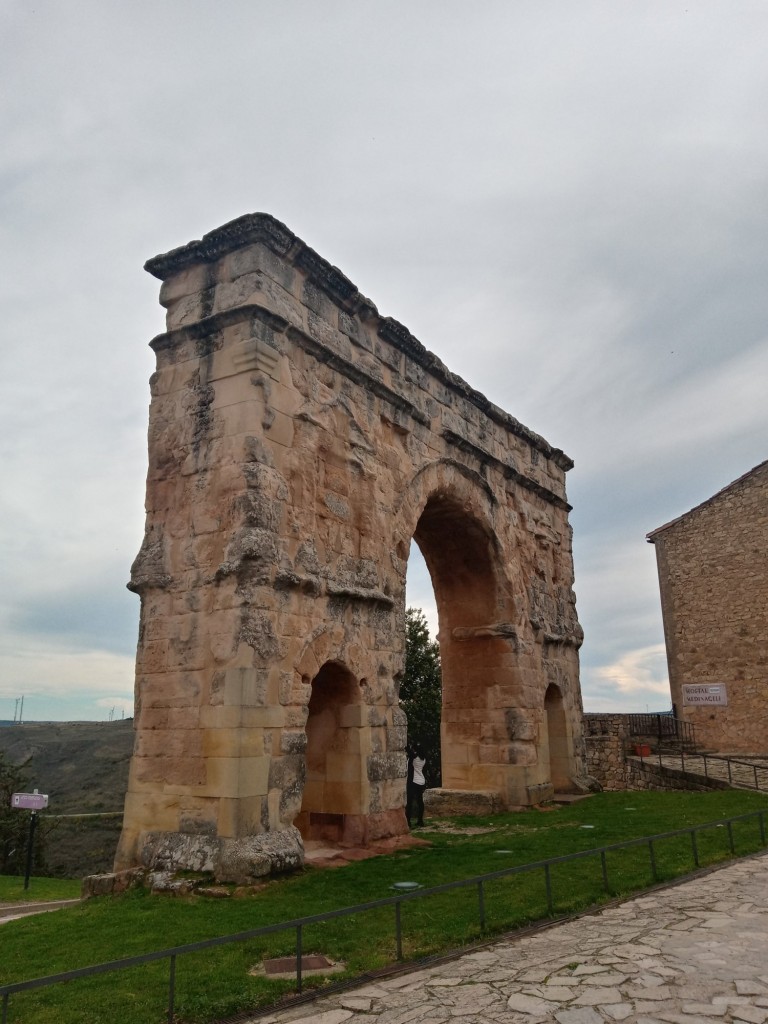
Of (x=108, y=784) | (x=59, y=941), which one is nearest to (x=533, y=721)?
(x=59, y=941)

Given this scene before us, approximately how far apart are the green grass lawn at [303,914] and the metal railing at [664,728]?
12421 millimetres

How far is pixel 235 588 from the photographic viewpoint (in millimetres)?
8109

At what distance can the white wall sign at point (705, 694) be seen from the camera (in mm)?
20906

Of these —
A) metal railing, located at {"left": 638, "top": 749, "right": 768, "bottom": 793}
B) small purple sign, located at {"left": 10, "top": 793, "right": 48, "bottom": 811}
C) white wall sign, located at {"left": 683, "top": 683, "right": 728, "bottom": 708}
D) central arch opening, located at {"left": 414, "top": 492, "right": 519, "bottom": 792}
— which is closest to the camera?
small purple sign, located at {"left": 10, "top": 793, "right": 48, "bottom": 811}

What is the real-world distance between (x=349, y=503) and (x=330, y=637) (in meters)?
1.83

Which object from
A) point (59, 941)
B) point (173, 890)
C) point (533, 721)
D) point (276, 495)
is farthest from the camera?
point (533, 721)

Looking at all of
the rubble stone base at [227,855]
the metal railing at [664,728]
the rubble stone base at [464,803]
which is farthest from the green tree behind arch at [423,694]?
the rubble stone base at [227,855]

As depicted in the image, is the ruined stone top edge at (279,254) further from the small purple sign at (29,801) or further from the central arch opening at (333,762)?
the small purple sign at (29,801)

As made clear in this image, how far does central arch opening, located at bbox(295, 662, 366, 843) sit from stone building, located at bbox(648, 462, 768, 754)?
1481 centimetres

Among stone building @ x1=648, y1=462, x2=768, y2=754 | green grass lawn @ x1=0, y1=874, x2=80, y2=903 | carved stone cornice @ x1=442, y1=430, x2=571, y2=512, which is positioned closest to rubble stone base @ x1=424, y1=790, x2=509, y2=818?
carved stone cornice @ x1=442, y1=430, x2=571, y2=512

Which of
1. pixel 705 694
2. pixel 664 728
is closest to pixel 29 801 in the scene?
pixel 664 728

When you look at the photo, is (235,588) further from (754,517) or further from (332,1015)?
(754,517)

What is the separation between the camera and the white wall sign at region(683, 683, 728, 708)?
2091cm

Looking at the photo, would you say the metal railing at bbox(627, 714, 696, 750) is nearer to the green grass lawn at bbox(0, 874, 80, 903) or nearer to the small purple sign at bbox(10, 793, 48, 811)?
Result: the green grass lawn at bbox(0, 874, 80, 903)
